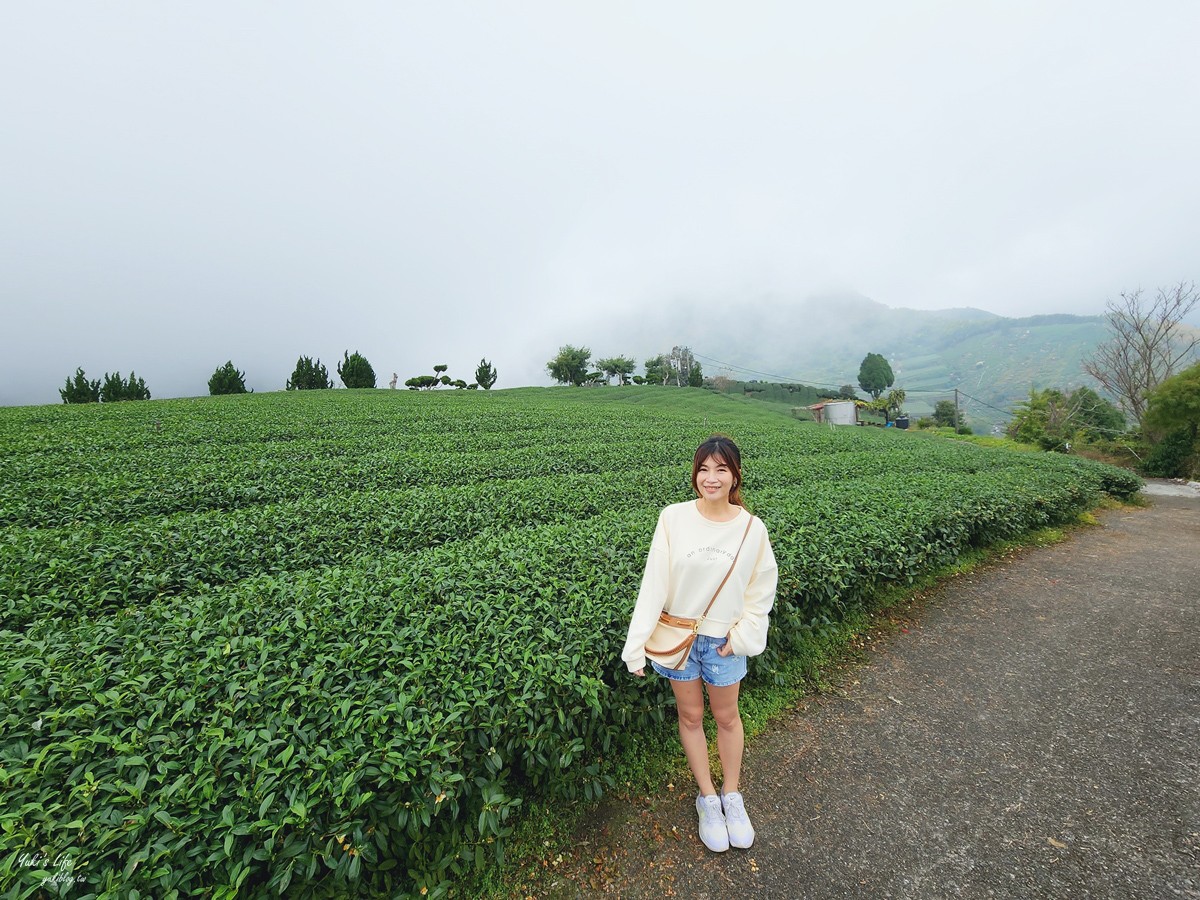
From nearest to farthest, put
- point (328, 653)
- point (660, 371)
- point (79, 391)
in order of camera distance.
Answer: point (328, 653)
point (79, 391)
point (660, 371)

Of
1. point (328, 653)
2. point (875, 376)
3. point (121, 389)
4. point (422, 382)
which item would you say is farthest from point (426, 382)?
point (875, 376)

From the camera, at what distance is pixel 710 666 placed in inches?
96.9

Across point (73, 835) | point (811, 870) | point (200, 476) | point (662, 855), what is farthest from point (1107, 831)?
point (200, 476)

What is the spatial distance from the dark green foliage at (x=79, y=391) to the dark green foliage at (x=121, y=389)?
37cm

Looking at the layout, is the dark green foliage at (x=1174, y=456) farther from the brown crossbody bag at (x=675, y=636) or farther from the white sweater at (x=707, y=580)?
the brown crossbody bag at (x=675, y=636)

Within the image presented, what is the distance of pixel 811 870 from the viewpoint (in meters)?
2.44

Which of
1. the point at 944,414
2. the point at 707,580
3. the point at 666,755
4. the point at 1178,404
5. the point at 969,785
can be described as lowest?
the point at 944,414

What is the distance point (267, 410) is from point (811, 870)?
1897 centimetres

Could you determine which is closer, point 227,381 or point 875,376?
point 227,381

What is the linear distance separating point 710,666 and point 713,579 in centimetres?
47

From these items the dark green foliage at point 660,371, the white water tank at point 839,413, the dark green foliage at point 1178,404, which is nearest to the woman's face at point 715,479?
the dark green foliage at point 1178,404

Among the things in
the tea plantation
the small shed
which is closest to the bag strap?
the tea plantation

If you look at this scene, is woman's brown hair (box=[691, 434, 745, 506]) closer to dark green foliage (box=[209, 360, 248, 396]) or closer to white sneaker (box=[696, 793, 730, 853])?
Answer: white sneaker (box=[696, 793, 730, 853])

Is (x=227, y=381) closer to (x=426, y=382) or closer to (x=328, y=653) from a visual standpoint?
(x=426, y=382)
